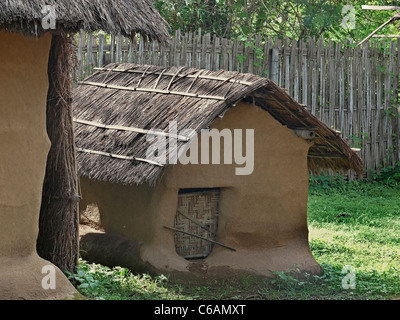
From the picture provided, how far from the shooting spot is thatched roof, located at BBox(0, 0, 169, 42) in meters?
6.63

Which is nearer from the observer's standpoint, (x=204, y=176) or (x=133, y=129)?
(x=204, y=176)

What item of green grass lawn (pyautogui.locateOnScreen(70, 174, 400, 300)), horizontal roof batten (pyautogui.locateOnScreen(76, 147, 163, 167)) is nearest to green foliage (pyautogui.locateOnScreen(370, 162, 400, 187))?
green grass lawn (pyautogui.locateOnScreen(70, 174, 400, 300))

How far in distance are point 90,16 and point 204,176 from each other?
2618 mm

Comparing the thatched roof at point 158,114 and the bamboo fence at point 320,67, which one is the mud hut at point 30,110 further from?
the bamboo fence at point 320,67

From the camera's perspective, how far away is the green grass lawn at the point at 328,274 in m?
8.45

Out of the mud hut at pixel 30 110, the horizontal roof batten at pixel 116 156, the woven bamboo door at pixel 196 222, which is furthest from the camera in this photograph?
the woven bamboo door at pixel 196 222

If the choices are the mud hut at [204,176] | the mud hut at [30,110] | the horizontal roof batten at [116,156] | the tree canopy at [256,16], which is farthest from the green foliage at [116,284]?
the tree canopy at [256,16]

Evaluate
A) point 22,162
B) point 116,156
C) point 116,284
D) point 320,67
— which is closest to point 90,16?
point 22,162

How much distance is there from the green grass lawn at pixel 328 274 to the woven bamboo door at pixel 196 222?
58 centimetres

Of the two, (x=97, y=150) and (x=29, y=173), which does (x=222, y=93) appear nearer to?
(x=97, y=150)

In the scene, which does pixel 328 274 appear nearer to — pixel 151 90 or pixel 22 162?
pixel 151 90

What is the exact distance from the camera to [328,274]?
31.6ft

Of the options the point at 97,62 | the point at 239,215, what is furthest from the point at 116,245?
the point at 97,62

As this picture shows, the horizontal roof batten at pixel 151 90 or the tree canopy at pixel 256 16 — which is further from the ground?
the tree canopy at pixel 256 16
